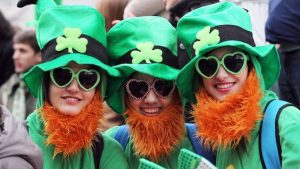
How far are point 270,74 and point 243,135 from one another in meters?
0.38

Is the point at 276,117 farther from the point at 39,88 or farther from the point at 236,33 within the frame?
the point at 39,88

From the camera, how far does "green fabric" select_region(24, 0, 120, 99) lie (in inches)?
136

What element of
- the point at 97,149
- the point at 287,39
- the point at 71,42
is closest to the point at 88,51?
the point at 71,42

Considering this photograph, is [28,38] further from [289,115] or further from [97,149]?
[289,115]

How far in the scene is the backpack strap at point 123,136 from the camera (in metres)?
3.72

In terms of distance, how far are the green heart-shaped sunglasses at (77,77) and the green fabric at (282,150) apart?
2.29ft

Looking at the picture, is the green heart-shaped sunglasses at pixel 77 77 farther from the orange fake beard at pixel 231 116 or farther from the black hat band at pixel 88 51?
the orange fake beard at pixel 231 116

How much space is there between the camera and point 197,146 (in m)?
3.58

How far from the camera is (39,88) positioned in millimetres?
3566

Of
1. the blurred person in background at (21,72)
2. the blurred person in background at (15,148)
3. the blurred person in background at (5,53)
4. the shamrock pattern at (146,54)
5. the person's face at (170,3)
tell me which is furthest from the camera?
the blurred person in background at (5,53)

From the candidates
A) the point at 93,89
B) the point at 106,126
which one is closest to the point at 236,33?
the point at 93,89

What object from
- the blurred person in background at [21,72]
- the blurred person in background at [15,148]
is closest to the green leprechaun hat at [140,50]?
the blurred person in background at [15,148]

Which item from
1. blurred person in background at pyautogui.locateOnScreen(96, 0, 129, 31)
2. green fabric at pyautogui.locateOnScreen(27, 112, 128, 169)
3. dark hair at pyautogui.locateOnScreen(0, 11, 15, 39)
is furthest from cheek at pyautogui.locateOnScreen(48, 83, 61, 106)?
dark hair at pyautogui.locateOnScreen(0, 11, 15, 39)

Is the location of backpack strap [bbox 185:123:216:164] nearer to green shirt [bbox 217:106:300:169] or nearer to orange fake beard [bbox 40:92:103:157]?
green shirt [bbox 217:106:300:169]
